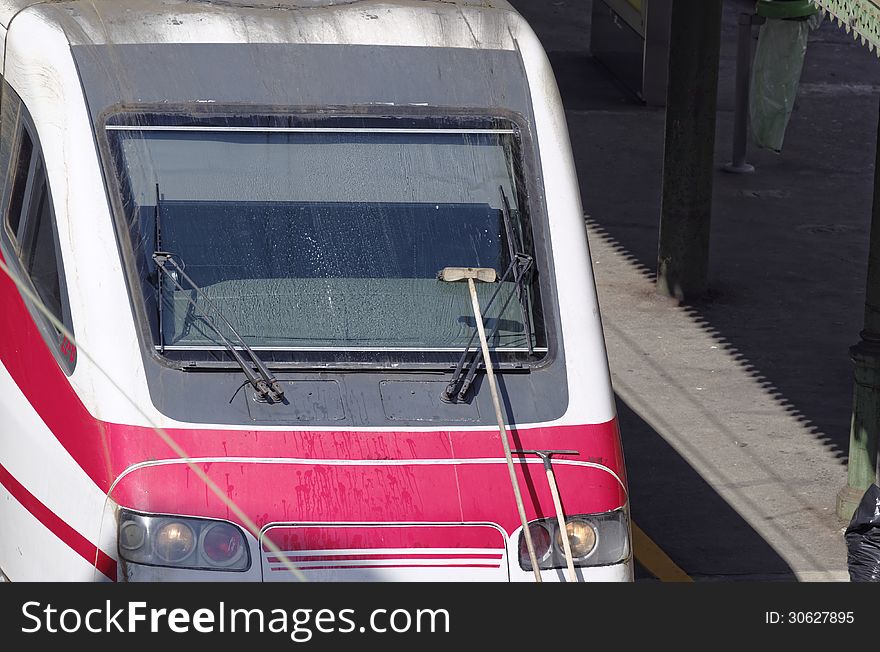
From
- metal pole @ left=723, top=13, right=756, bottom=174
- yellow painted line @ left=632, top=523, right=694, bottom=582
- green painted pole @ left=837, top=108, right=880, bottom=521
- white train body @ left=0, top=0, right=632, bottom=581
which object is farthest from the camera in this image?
metal pole @ left=723, top=13, right=756, bottom=174

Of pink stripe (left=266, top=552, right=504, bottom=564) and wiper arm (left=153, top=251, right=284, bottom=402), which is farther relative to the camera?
wiper arm (left=153, top=251, right=284, bottom=402)

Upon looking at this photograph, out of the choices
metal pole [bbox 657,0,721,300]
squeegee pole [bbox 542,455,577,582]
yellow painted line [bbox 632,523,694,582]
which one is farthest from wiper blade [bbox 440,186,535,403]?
metal pole [bbox 657,0,721,300]

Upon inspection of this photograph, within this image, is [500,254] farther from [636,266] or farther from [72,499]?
[636,266]

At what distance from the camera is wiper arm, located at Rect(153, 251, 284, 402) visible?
232 inches

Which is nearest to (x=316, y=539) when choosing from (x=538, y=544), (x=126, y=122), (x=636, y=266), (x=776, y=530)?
(x=538, y=544)

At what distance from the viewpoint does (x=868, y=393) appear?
909 centimetres

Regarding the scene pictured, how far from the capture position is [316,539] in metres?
5.63

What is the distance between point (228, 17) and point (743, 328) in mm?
7091

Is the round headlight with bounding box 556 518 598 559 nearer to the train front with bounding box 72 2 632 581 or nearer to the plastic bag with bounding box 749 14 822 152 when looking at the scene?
the train front with bounding box 72 2 632 581

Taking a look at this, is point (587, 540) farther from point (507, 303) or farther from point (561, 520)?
point (507, 303)

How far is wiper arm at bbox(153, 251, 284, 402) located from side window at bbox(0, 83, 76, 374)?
1.34 ft

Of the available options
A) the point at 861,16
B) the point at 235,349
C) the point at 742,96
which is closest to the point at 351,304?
the point at 235,349

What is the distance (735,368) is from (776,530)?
2.75 metres

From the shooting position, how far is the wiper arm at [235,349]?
5891 mm
